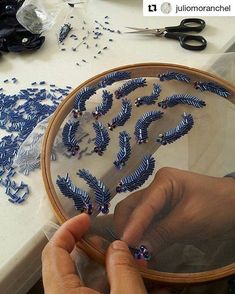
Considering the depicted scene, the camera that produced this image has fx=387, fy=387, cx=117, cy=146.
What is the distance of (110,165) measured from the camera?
457mm

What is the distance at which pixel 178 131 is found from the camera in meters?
0.50

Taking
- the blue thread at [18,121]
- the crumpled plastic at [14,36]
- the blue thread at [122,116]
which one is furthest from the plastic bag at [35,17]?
the blue thread at [122,116]

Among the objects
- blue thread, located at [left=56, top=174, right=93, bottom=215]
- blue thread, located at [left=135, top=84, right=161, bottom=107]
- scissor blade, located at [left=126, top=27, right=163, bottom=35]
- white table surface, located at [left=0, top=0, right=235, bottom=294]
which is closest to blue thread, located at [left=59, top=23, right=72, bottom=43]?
white table surface, located at [left=0, top=0, right=235, bottom=294]

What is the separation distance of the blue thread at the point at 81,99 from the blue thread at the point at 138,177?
10 centimetres

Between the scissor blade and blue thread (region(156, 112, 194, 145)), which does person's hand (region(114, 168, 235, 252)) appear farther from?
the scissor blade

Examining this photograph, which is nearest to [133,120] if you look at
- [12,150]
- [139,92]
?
[139,92]

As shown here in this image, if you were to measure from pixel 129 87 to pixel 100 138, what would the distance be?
0.10m

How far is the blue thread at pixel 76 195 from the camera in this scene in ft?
1.35

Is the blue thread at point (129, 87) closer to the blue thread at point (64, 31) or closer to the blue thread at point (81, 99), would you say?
the blue thread at point (81, 99)

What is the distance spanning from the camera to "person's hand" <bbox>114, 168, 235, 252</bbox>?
413 millimetres

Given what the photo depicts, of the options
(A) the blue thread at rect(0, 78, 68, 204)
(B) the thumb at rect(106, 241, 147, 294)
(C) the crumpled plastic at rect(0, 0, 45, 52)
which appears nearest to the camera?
(B) the thumb at rect(106, 241, 147, 294)

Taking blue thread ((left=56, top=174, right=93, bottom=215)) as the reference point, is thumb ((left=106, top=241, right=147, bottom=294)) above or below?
below

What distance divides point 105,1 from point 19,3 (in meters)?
0.16

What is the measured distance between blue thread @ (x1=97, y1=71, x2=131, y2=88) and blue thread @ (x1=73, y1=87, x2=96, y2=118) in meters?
0.02
